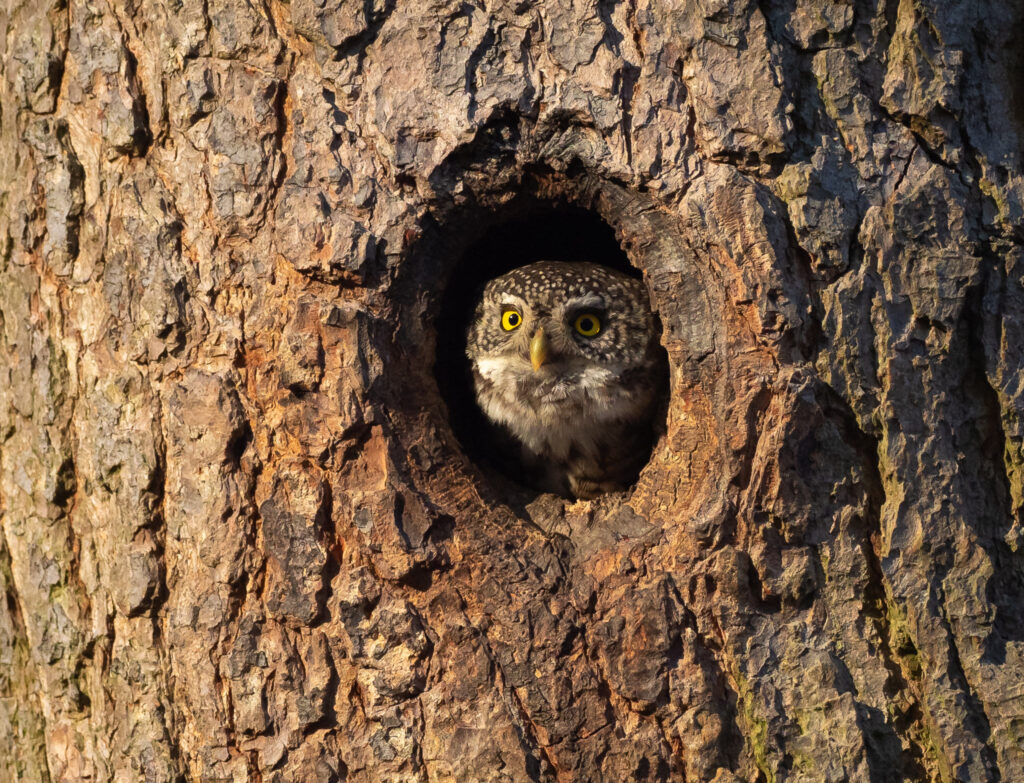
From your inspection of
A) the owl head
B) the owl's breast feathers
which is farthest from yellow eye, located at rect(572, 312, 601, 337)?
the owl's breast feathers

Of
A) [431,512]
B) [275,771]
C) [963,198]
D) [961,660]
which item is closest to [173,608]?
[275,771]

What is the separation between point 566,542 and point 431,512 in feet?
1.21

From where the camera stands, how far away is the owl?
11.3 ft

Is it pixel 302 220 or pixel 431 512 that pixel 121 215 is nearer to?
pixel 302 220

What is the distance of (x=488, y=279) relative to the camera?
12.8 ft

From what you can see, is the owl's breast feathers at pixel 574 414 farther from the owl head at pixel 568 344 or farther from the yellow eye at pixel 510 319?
the yellow eye at pixel 510 319

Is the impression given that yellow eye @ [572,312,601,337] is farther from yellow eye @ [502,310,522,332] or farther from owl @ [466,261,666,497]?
yellow eye @ [502,310,522,332]

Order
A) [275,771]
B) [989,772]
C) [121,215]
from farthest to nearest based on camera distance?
[121,215], [275,771], [989,772]

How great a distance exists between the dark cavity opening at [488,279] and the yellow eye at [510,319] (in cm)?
20

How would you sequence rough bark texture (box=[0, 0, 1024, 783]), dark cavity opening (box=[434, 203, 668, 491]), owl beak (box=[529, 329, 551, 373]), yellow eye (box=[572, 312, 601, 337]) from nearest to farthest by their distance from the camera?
rough bark texture (box=[0, 0, 1024, 783]) → owl beak (box=[529, 329, 551, 373]) → yellow eye (box=[572, 312, 601, 337]) → dark cavity opening (box=[434, 203, 668, 491])

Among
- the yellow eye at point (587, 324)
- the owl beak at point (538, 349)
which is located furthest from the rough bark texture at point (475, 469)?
the yellow eye at point (587, 324)

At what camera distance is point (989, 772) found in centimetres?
237

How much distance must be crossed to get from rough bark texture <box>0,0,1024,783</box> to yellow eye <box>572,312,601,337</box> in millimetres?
706

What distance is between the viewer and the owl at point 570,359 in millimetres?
3451
